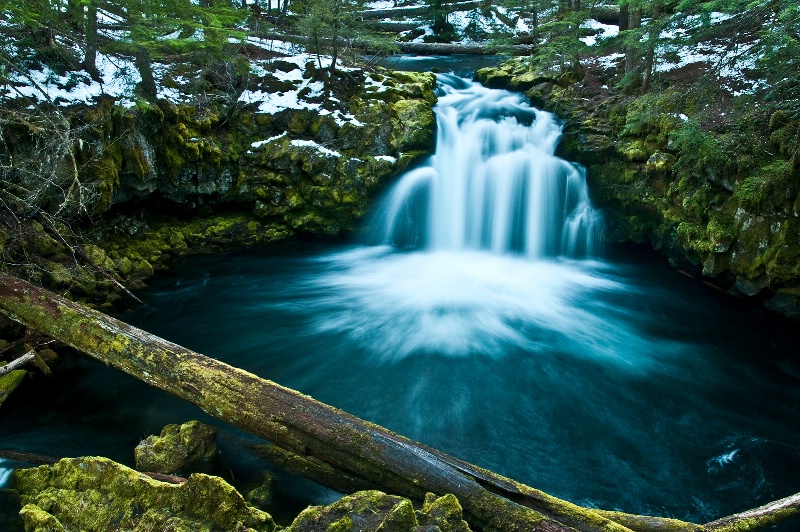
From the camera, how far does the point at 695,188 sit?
9.79 metres

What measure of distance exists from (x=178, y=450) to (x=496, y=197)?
1000 cm

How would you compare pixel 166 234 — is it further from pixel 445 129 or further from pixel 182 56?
pixel 445 129

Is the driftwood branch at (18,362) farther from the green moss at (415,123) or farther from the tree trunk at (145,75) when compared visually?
the green moss at (415,123)

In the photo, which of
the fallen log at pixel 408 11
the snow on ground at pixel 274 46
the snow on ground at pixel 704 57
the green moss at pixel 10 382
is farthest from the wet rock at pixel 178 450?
the fallen log at pixel 408 11

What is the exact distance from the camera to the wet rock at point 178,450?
169 inches

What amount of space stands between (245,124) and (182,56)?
12.0 ft

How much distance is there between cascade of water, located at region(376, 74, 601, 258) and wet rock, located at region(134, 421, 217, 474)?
8.76 metres

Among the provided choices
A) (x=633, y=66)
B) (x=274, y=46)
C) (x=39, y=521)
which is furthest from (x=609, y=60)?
(x=39, y=521)

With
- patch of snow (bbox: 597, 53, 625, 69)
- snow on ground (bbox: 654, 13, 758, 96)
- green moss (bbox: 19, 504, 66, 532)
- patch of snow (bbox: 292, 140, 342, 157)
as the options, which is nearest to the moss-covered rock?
green moss (bbox: 19, 504, 66, 532)

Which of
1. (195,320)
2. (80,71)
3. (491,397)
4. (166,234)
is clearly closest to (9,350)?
(195,320)

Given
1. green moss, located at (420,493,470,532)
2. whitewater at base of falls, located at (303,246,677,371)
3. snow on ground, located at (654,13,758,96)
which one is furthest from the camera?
snow on ground, located at (654,13,758,96)

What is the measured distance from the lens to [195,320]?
29.3 ft

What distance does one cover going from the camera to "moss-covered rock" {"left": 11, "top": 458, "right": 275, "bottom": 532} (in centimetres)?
310

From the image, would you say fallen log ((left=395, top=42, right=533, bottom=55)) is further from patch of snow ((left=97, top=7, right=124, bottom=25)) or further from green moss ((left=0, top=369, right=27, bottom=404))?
green moss ((left=0, top=369, right=27, bottom=404))
